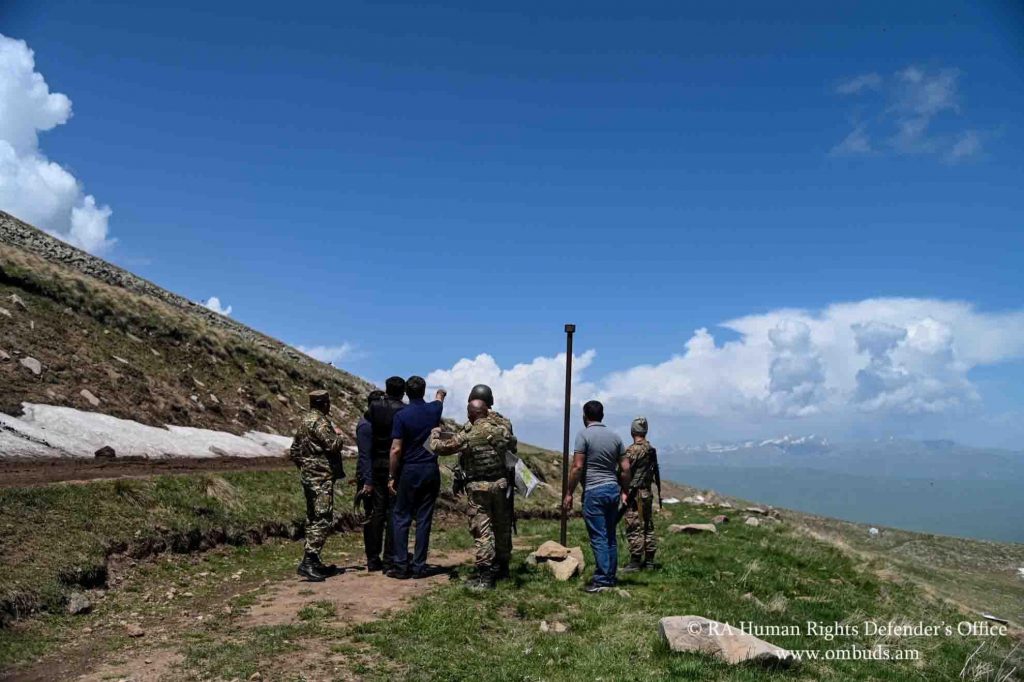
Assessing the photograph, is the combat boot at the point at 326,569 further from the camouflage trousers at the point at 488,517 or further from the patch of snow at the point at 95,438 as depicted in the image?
the patch of snow at the point at 95,438

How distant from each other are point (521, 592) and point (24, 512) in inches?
341

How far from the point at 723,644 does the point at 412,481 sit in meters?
5.76

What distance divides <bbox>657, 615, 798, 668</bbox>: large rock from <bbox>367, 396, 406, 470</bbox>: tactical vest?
6.05 m

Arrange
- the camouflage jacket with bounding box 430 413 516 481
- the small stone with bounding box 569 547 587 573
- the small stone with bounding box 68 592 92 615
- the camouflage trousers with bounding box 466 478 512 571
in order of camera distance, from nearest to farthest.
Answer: the small stone with bounding box 68 592 92 615
the camouflage trousers with bounding box 466 478 512 571
the camouflage jacket with bounding box 430 413 516 481
the small stone with bounding box 569 547 587 573

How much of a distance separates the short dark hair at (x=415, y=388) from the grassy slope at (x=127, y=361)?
14426 mm

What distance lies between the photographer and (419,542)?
37.4ft

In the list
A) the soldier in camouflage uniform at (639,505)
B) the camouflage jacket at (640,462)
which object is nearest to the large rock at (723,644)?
the soldier in camouflage uniform at (639,505)

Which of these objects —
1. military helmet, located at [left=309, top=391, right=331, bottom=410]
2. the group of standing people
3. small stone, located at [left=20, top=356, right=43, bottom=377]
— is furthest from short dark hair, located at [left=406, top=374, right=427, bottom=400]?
small stone, located at [left=20, top=356, right=43, bottom=377]

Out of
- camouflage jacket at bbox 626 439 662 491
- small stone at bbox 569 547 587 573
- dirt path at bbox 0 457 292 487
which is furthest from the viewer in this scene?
dirt path at bbox 0 457 292 487

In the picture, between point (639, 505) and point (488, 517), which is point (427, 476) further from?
point (639, 505)

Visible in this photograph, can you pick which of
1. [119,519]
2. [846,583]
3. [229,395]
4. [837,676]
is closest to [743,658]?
[837,676]

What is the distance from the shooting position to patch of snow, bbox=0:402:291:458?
667 inches

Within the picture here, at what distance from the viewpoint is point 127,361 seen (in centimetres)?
2597

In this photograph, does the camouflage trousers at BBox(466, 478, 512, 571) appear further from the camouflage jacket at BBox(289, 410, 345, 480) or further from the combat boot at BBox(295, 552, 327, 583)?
the combat boot at BBox(295, 552, 327, 583)
